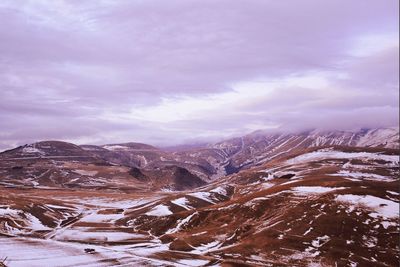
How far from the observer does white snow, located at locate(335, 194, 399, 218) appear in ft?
403

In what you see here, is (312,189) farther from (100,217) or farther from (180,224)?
(100,217)

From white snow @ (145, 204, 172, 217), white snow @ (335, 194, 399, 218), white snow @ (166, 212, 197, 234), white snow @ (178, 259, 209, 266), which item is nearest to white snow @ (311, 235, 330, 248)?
white snow @ (335, 194, 399, 218)

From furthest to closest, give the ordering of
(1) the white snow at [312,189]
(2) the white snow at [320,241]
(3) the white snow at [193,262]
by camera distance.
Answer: (1) the white snow at [312,189]
(2) the white snow at [320,241]
(3) the white snow at [193,262]

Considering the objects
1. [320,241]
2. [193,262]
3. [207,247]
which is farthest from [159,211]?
[320,241]

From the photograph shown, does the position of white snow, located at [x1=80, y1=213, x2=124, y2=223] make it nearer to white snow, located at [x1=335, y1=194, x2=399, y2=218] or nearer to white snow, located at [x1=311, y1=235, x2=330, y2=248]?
white snow, located at [x1=335, y1=194, x2=399, y2=218]

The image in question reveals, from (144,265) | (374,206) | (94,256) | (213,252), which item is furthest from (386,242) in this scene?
(94,256)

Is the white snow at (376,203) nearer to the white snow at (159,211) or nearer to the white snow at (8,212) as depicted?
the white snow at (159,211)

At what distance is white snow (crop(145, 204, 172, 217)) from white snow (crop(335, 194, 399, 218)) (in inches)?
2767

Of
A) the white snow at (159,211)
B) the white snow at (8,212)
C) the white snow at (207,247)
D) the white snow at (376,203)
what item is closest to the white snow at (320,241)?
the white snow at (376,203)

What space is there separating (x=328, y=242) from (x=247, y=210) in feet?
129

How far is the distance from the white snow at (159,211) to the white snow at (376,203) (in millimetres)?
70291

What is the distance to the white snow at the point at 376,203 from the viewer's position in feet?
403

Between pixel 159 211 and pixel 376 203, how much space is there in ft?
281

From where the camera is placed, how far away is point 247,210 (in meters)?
144
